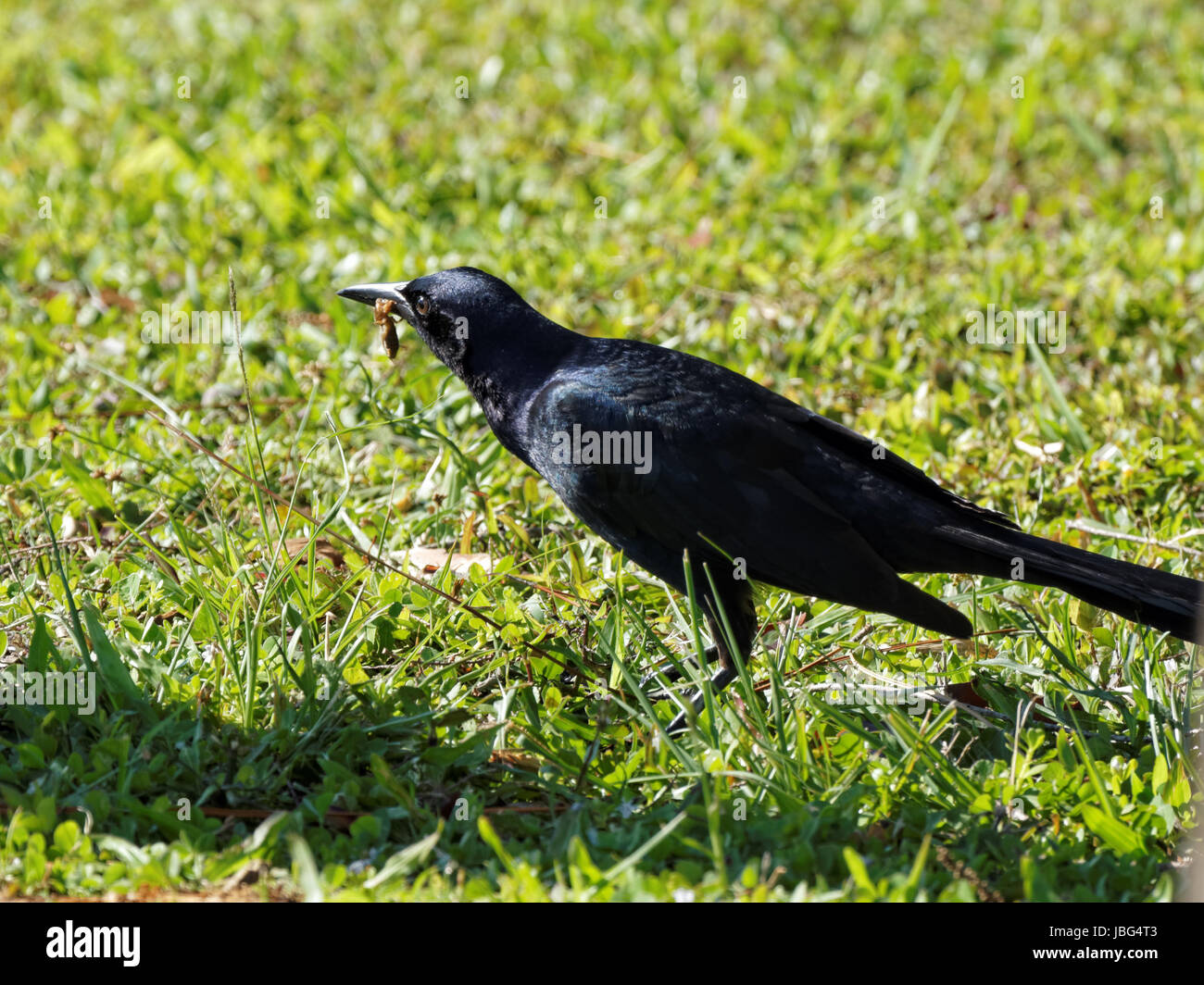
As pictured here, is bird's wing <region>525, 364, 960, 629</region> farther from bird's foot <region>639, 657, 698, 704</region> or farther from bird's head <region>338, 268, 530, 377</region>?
bird's head <region>338, 268, 530, 377</region>

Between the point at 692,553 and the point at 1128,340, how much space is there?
2.82 metres

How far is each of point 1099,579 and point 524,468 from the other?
2.17 meters

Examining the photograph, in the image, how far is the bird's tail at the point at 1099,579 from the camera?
10.6ft

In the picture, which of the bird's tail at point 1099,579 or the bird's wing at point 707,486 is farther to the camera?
the bird's wing at point 707,486

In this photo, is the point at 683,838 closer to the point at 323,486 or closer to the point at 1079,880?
the point at 1079,880

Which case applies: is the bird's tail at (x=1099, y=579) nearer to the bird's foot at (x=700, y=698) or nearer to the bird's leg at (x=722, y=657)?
the bird's leg at (x=722, y=657)

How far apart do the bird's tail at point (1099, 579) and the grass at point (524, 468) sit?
11.0 inches

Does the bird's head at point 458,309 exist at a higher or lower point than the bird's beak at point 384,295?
lower

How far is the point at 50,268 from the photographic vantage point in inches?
245

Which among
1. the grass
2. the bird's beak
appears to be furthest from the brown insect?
the grass

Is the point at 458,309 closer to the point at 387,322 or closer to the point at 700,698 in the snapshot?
the point at 387,322

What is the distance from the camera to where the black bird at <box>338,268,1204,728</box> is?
3.36 meters

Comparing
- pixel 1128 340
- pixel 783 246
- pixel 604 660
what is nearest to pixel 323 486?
pixel 604 660

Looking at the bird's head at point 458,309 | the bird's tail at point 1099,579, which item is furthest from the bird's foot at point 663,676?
the bird's head at point 458,309
